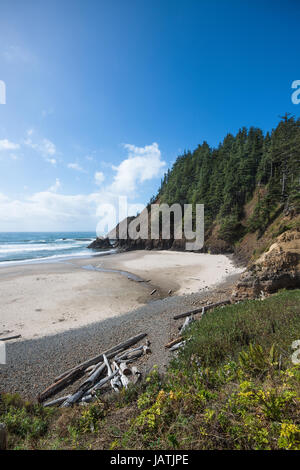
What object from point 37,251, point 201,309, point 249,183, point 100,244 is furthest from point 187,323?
point 100,244

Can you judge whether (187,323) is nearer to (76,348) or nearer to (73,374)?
Answer: (73,374)

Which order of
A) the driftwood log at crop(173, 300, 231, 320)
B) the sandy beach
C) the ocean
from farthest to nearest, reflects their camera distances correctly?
the ocean < the sandy beach < the driftwood log at crop(173, 300, 231, 320)

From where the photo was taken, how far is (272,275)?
10117 millimetres

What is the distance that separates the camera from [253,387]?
2934 millimetres

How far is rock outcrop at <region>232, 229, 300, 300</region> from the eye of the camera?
10008mm

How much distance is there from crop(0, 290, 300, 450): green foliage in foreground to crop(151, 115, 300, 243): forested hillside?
854 inches

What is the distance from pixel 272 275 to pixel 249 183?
1480 inches

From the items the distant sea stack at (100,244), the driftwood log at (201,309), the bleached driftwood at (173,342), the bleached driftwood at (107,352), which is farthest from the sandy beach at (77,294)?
the distant sea stack at (100,244)

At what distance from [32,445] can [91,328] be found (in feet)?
23.1

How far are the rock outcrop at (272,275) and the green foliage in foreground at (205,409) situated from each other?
497 cm

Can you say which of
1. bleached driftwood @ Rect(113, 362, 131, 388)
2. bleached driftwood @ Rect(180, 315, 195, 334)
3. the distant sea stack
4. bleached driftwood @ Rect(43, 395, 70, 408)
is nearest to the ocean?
the distant sea stack

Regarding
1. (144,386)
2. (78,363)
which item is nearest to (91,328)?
(78,363)

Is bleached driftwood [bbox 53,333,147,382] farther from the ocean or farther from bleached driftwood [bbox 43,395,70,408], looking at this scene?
the ocean

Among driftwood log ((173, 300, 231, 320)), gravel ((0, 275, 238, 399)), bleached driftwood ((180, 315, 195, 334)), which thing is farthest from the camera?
driftwood log ((173, 300, 231, 320))
